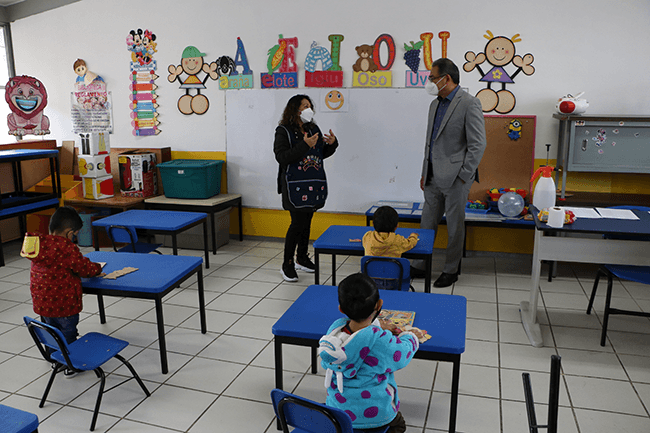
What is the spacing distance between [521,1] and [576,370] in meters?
3.53

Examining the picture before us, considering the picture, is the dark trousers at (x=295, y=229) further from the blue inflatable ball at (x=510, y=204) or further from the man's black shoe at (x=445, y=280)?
the blue inflatable ball at (x=510, y=204)

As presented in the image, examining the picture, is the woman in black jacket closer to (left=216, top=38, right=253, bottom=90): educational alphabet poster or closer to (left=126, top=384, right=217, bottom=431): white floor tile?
(left=216, top=38, right=253, bottom=90): educational alphabet poster

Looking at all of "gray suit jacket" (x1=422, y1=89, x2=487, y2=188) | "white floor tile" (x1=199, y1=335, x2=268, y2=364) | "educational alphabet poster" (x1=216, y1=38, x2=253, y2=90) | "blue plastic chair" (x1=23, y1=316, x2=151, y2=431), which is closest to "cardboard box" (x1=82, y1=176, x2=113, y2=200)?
"educational alphabet poster" (x1=216, y1=38, x2=253, y2=90)

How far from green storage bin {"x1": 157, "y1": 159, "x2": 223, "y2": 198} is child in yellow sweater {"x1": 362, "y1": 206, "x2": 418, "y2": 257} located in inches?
112

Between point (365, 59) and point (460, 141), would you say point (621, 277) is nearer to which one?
point (460, 141)

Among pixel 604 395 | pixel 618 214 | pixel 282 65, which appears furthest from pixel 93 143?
pixel 604 395

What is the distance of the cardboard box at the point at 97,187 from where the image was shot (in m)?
5.55

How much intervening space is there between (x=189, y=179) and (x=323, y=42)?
2091mm

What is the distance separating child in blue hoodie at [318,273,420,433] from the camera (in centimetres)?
168

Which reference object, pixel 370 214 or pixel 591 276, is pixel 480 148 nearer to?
pixel 370 214

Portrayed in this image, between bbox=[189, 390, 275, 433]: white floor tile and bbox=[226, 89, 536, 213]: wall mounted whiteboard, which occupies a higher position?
bbox=[226, 89, 536, 213]: wall mounted whiteboard

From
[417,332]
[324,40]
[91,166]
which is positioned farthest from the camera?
[91,166]

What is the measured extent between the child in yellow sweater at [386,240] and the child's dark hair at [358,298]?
151cm

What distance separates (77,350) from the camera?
8.25 feet
